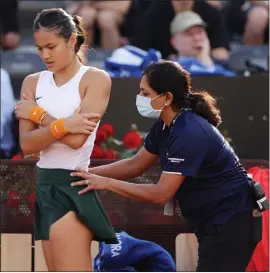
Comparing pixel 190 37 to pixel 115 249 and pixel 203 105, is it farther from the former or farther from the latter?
pixel 203 105

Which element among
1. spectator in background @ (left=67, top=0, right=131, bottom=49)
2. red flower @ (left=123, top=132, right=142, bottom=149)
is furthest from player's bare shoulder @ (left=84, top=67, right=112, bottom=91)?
spectator in background @ (left=67, top=0, right=131, bottom=49)

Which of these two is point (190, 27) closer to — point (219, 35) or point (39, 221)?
point (219, 35)

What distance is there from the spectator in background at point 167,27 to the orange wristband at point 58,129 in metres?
4.02

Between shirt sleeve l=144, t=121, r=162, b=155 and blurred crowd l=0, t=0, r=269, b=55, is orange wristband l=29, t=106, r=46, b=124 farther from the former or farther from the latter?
blurred crowd l=0, t=0, r=269, b=55

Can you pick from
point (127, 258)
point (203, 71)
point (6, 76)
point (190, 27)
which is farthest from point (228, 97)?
point (127, 258)

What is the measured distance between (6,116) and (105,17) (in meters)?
2.30

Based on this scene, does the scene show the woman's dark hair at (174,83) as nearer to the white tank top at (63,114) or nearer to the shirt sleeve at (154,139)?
the shirt sleeve at (154,139)

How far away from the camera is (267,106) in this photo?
688 cm

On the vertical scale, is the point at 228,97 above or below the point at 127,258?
above


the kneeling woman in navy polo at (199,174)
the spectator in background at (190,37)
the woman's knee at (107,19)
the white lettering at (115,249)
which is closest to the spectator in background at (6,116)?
the spectator in background at (190,37)

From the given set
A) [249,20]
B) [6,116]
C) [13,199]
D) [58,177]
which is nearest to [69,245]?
[58,177]

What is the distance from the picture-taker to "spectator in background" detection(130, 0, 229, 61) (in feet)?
26.2

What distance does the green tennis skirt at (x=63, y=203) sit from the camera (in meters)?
4.04

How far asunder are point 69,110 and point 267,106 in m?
3.07
